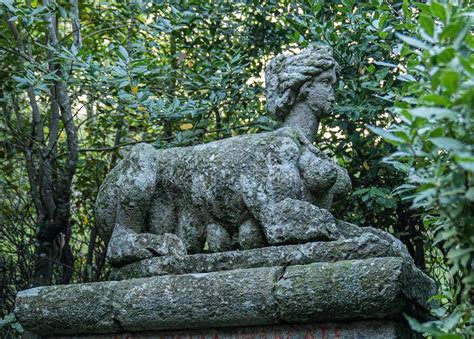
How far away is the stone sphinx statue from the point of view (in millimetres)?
4609

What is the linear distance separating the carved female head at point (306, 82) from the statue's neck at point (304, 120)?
3cm

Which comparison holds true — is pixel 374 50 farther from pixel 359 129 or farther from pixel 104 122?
pixel 104 122

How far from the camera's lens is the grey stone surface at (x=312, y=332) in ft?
13.3

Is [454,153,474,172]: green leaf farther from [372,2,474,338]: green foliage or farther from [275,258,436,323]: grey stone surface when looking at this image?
[275,258,436,323]: grey stone surface

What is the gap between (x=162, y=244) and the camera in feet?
15.9

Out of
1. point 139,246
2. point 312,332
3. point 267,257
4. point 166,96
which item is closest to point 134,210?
point 139,246

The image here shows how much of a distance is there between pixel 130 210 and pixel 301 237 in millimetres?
1170

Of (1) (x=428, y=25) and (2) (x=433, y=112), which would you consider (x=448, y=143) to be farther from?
(1) (x=428, y=25)

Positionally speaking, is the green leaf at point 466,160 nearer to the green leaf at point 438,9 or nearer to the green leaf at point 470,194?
the green leaf at point 470,194

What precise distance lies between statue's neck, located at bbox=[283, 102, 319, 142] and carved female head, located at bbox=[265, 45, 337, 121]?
0.10 ft

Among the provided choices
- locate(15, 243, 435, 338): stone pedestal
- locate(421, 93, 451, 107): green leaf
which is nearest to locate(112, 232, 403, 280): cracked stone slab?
locate(15, 243, 435, 338): stone pedestal

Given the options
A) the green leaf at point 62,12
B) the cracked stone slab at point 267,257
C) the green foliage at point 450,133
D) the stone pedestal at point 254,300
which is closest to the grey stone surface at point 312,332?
the stone pedestal at point 254,300

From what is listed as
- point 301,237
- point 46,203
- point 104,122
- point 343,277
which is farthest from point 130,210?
point 104,122

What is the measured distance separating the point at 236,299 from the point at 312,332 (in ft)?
1.42
